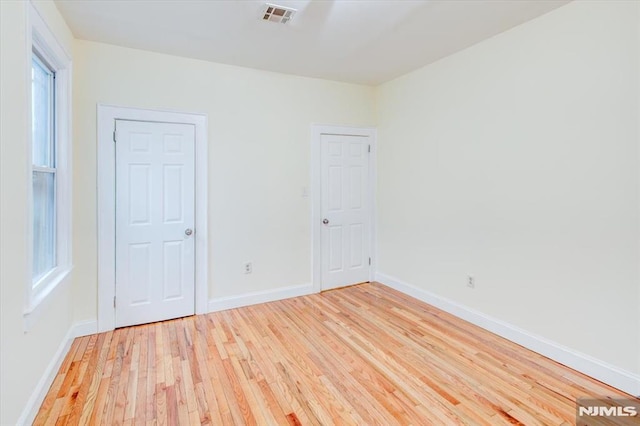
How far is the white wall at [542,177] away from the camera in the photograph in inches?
84.6

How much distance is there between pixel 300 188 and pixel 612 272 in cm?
289

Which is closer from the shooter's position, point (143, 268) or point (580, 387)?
point (580, 387)

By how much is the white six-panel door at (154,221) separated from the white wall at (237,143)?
0.20 m

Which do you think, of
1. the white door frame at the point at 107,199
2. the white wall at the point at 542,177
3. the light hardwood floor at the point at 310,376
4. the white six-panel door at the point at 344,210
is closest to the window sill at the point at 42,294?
the white door frame at the point at 107,199

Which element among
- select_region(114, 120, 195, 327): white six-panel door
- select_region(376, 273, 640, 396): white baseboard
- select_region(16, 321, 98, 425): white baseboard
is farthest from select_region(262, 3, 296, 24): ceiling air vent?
select_region(376, 273, 640, 396): white baseboard

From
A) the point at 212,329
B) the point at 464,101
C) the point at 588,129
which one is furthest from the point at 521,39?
the point at 212,329

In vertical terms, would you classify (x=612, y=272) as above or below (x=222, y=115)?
below

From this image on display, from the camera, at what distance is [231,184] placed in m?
3.54

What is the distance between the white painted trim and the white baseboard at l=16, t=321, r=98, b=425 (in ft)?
3.55

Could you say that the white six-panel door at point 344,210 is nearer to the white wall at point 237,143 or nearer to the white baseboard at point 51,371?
the white wall at point 237,143

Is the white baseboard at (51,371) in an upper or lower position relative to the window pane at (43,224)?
lower

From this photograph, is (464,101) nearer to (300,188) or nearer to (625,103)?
(625,103)

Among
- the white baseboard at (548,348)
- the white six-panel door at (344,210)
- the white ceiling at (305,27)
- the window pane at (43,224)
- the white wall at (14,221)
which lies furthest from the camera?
the white six-panel door at (344,210)

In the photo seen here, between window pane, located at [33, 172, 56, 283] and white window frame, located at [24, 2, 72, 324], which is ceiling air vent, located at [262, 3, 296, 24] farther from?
window pane, located at [33, 172, 56, 283]
